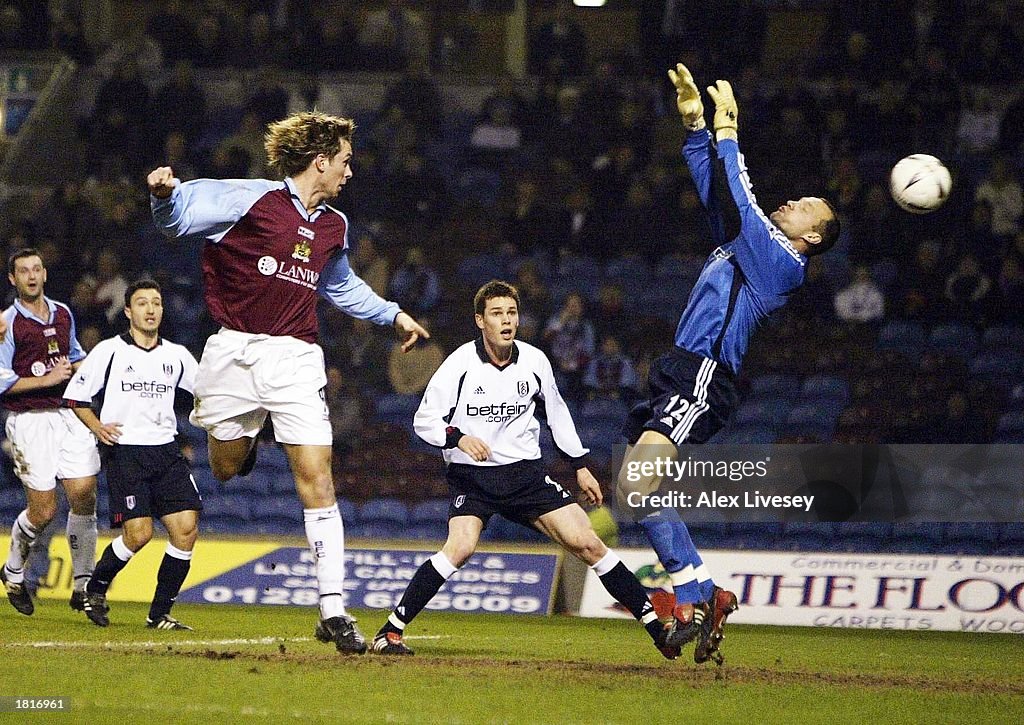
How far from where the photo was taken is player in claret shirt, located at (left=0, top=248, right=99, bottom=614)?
414 inches

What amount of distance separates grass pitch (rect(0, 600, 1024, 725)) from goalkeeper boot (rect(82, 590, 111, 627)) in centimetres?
10

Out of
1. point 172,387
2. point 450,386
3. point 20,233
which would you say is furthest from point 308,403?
point 20,233

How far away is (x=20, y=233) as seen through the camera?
55.5 feet

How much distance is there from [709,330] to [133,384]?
4.49 metres

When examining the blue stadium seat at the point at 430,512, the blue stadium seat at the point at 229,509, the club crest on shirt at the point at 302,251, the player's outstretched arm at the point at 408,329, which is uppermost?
the club crest on shirt at the point at 302,251

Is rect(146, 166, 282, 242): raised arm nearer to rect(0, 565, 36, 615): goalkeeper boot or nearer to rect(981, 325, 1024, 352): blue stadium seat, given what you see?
rect(0, 565, 36, 615): goalkeeper boot

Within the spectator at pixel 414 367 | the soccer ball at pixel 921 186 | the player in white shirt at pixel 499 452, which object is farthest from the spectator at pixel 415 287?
the soccer ball at pixel 921 186

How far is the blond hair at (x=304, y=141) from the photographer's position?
23.8 ft

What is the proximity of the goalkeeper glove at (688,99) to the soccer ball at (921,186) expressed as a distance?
7.16ft

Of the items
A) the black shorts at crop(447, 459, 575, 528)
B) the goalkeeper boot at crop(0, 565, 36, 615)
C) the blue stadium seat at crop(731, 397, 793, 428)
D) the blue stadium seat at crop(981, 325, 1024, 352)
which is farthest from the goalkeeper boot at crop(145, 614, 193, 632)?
the blue stadium seat at crop(981, 325, 1024, 352)

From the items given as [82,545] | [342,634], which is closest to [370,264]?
[82,545]

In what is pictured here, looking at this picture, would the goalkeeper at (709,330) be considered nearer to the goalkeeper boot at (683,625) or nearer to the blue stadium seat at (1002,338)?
the goalkeeper boot at (683,625)

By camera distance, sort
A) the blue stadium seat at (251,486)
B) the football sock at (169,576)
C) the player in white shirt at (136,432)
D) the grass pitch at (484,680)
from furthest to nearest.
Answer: the blue stadium seat at (251,486) → the player in white shirt at (136,432) → the football sock at (169,576) → the grass pitch at (484,680)

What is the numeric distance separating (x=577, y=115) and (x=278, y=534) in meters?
6.86
